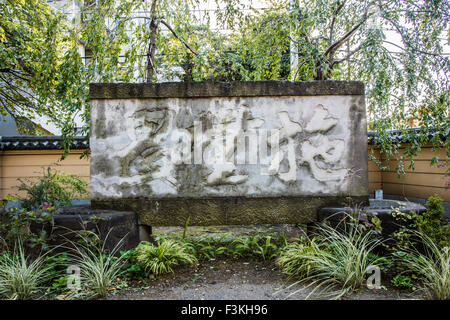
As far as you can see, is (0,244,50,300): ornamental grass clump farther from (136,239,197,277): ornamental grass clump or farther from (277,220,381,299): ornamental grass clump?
(277,220,381,299): ornamental grass clump

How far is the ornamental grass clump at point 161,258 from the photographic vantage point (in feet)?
9.91

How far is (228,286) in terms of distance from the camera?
9.33ft

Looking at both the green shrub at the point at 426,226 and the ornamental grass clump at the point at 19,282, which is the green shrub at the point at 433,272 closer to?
the green shrub at the point at 426,226

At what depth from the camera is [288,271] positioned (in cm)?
304

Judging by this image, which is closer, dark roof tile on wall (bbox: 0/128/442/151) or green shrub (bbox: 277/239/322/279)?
green shrub (bbox: 277/239/322/279)

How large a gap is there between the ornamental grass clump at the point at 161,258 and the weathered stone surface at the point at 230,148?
59cm

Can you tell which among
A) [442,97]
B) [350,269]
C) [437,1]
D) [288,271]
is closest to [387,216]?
[350,269]

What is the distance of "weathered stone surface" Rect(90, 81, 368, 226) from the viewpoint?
3.82 metres

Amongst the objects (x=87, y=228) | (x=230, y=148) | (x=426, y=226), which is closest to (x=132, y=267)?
(x=87, y=228)

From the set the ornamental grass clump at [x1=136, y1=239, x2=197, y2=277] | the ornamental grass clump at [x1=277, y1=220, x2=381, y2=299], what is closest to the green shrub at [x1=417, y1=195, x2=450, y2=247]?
the ornamental grass clump at [x1=277, y1=220, x2=381, y2=299]

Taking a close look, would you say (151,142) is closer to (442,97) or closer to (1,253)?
(1,253)

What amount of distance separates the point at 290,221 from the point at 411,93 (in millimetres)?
2685

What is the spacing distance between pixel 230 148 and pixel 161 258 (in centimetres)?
158

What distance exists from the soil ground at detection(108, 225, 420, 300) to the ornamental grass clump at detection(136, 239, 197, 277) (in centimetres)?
9
